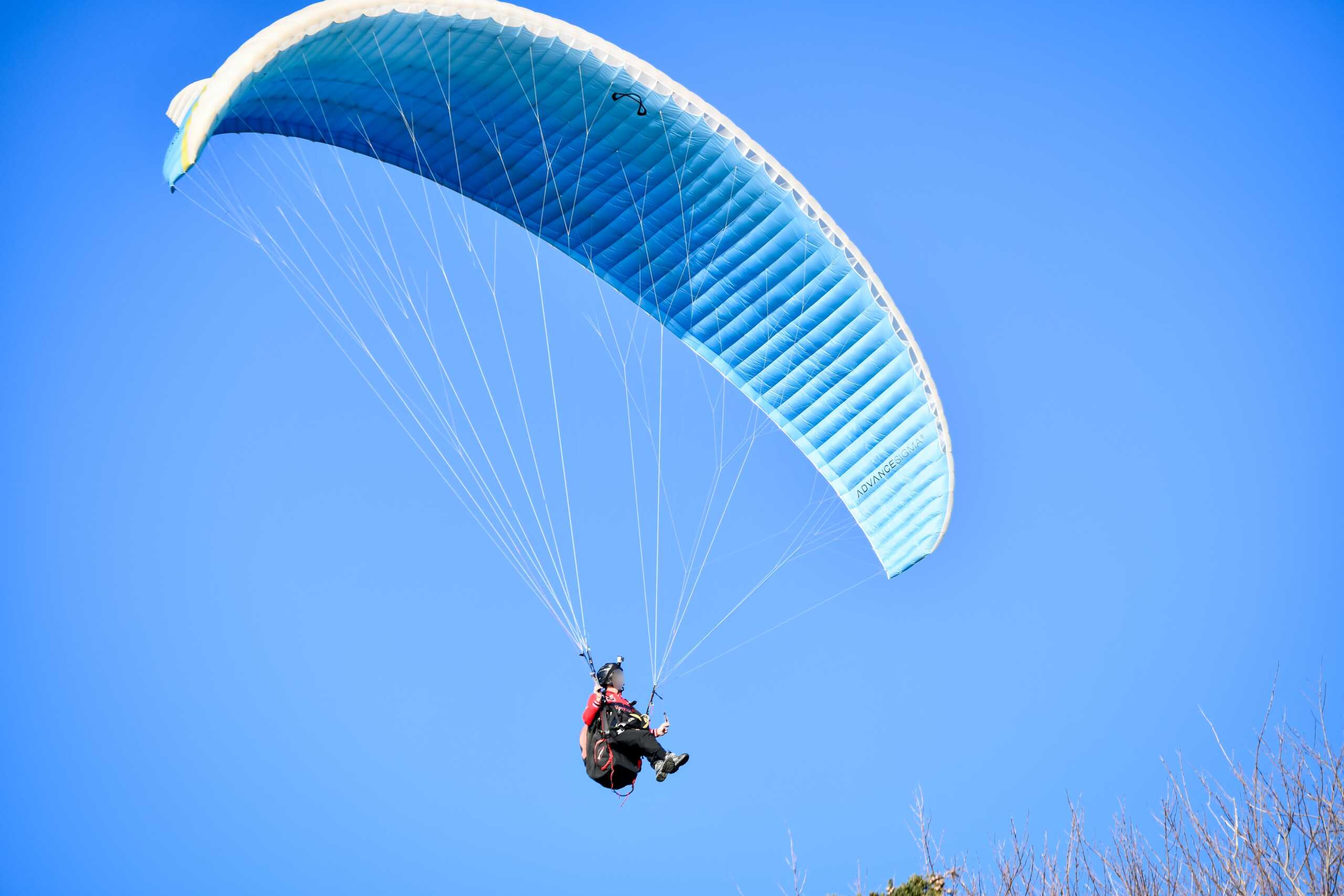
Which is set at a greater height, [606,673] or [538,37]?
[538,37]

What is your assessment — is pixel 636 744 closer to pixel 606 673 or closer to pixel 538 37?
pixel 606 673

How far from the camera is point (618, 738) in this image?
9508 millimetres

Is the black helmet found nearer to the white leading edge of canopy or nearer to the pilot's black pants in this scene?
the pilot's black pants

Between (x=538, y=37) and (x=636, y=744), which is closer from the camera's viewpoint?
(x=636, y=744)

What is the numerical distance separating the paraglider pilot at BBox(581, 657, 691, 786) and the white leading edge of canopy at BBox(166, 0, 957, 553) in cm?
391

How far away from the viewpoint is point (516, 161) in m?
12.3

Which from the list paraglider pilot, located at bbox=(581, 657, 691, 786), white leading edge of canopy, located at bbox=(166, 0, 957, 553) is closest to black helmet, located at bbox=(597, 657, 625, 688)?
paraglider pilot, located at bbox=(581, 657, 691, 786)

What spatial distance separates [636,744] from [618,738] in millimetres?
126

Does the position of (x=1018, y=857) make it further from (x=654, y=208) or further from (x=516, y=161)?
(x=516, y=161)

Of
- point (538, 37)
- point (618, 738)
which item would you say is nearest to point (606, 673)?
point (618, 738)

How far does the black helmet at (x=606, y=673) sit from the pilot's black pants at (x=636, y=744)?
0.38 m

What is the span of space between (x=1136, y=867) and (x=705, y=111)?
6.39m

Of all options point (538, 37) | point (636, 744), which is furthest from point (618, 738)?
point (538, 37)

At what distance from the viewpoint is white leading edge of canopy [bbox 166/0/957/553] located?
9383mm
